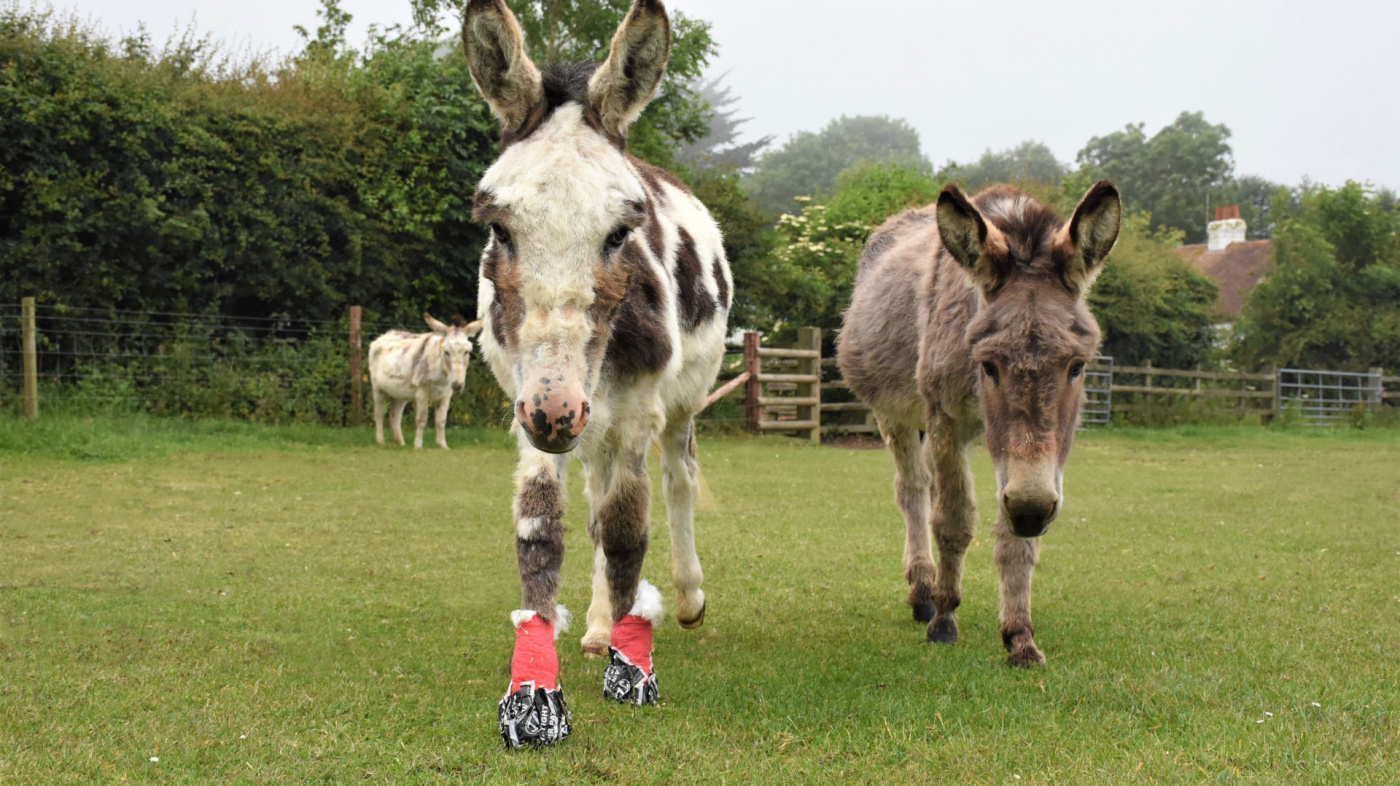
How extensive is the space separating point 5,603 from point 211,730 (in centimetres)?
261

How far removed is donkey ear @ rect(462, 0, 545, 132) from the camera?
3266 mm

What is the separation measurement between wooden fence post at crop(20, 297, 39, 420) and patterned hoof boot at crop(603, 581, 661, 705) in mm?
A: 12424

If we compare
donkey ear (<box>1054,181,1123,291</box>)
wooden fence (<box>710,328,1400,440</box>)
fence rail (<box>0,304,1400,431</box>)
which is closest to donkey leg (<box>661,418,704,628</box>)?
donkey ear (<box>1054,181,1123,291</box>)

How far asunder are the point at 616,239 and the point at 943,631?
2618 millimetres

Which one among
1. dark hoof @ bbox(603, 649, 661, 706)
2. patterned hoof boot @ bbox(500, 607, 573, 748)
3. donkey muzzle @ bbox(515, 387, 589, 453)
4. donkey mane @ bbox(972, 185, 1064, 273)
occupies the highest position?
donkey mane @ bbox(972, 185, 1064, 273)

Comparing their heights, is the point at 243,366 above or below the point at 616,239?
below

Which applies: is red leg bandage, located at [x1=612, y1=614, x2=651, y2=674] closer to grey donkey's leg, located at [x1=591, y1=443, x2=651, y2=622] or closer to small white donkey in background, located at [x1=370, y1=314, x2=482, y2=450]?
grey donkey's leg, located at [x1=591, y1=443, x2=651, y2=622]

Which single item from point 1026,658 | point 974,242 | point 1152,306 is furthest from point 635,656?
point 1152,306

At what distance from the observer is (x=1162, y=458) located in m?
16.8

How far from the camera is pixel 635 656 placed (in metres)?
3.67

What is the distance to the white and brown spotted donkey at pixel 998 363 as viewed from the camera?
3.67m

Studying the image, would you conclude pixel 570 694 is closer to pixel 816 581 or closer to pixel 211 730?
pixel 211 730

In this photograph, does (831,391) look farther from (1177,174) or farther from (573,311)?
(1177,174)

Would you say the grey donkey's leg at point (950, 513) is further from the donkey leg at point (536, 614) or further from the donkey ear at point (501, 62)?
the donkey ear at point (501, 62)
